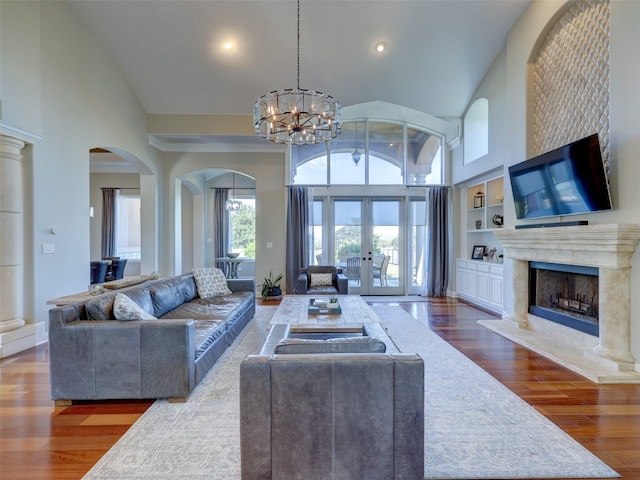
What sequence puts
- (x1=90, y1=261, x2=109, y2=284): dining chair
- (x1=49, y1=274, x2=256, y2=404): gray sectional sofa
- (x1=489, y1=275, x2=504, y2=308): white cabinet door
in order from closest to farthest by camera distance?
(x1=49, y1=274, x2=256, y2=404): gray sectional sofa < (x1=489, y1=275, x2=504, y2=308): white cabinet door < (x1=90, y1=261, x2=109, y2=284): dining chair

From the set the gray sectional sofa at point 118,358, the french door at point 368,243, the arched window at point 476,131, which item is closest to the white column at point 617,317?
the arched window at point 476,131

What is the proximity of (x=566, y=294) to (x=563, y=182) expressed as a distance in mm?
1563

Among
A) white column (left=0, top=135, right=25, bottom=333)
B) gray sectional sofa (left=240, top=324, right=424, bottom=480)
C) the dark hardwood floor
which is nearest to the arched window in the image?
the dark hardwood floor

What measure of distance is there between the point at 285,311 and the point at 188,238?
22.6 feet

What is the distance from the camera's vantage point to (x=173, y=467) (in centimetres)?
203

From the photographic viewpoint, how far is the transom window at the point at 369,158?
792 centimetres

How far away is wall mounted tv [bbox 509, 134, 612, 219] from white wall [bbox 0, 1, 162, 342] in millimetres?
6511

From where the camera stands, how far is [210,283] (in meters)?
5.23

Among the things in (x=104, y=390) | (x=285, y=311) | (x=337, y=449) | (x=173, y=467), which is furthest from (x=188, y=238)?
(x=337, y=449)

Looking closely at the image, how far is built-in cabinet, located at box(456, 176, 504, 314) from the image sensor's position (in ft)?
20.5

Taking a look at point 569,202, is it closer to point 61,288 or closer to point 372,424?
point 372,424

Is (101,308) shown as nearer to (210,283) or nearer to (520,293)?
(210,283)

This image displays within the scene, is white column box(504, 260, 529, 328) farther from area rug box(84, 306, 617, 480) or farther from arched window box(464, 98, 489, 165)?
arched window box(464, 98, 489, 165)

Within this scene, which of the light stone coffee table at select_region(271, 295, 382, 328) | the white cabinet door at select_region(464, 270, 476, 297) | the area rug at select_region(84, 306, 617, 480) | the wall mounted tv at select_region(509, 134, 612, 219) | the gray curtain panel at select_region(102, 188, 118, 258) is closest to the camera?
the area rug at select_region(84, 306, 617, 480)
